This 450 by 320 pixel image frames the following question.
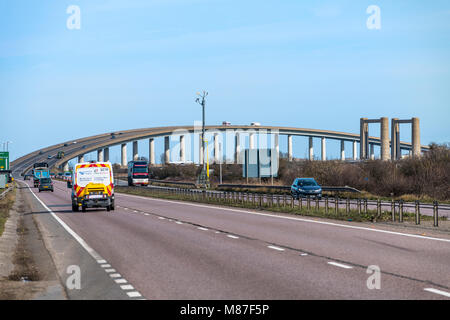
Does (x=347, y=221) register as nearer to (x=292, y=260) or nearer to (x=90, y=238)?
(x=90, y=238)

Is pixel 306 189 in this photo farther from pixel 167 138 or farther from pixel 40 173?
pixel 167 138

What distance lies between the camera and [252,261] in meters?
12.6

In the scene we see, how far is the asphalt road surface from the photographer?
30.6 feet

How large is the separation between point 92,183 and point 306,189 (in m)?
15.7

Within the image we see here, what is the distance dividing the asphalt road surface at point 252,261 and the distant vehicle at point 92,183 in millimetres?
9933

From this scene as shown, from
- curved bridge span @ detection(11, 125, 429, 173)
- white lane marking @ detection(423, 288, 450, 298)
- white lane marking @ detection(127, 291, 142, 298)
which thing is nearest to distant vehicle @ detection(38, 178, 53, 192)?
curved bridge span @ detection(11, 125, 429, 173)

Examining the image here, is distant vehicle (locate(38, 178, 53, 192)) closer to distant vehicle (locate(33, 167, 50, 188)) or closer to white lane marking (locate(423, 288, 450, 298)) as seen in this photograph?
distant vehicle (locate(33, 167, 50, 188))

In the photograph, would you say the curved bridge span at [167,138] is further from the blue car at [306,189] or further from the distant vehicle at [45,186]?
the blue car at [306,189]

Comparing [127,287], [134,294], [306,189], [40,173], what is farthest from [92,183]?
[40,173]

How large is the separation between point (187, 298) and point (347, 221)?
1580 cm

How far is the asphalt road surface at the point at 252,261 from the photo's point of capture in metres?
9.31

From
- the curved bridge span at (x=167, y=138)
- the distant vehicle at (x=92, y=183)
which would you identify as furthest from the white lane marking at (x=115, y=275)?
the curved bridge span at (x=167, y=138)
